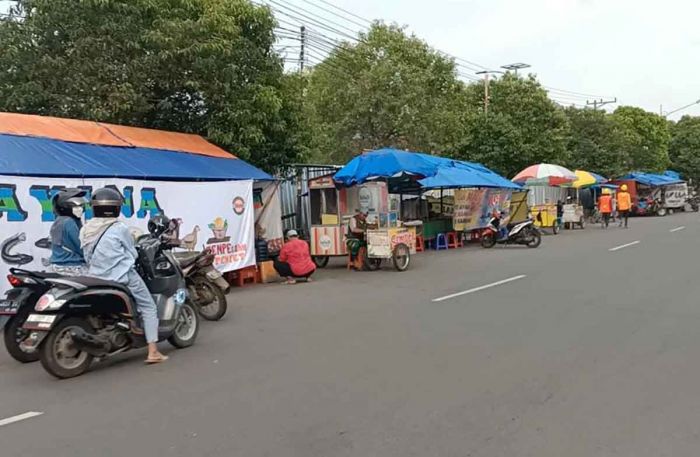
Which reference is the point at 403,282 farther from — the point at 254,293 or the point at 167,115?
the point at 167,115

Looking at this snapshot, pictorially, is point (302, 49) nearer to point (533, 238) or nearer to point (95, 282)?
point (533, 238)

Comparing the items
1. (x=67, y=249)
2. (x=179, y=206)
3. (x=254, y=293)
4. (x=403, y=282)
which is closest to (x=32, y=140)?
(x=179, y=206)

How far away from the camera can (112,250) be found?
246 inches

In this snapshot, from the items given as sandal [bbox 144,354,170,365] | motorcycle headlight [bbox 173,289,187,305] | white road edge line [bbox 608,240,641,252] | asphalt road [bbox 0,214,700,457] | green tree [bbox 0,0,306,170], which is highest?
Result: green tree [bbox 0,0,306,170]

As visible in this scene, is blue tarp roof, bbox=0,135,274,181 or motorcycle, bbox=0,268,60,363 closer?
motorcycle, bbox=0,268,60,363

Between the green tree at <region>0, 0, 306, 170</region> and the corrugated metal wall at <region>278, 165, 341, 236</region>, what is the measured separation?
345 cm

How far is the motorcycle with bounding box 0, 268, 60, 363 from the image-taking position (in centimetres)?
615

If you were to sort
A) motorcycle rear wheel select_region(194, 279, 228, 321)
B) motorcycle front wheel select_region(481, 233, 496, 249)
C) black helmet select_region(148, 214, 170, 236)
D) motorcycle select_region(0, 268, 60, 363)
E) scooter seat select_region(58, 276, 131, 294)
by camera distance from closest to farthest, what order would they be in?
scooter seat select_region(58, 276, 131, 294) → motorcycle select_region(0, 268, 60, 363) → black helmet select_region(148, 214, 170, 236) → motorcycle rear wheel select_region(194, 279, 228, 321) → motorcycle front wheel select_region(481, 233, 496, 249)

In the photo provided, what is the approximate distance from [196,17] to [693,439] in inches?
477

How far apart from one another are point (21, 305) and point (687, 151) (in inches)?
2422

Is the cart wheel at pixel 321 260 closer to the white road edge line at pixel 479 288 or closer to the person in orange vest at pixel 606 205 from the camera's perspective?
the white road edge line at pixel 479 288

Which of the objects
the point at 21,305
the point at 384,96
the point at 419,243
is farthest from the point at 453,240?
the point at 21,305

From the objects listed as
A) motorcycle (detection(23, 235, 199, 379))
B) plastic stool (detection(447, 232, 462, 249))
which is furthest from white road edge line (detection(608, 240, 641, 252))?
motorcycle (detection(23, 235, 199, 379))

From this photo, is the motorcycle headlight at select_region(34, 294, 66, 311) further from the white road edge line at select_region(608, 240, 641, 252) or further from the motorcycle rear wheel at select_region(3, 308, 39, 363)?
the white road edge line at select_region(608, 240, 641, 252)
